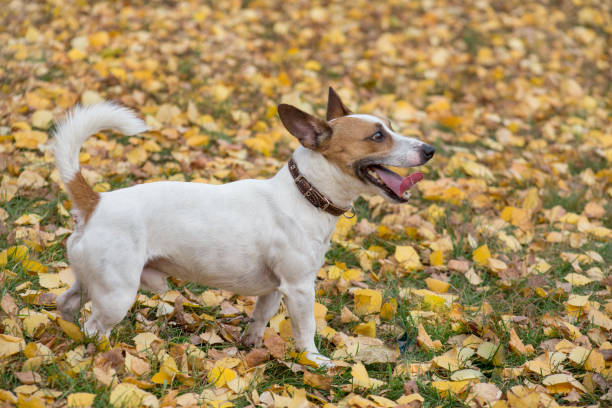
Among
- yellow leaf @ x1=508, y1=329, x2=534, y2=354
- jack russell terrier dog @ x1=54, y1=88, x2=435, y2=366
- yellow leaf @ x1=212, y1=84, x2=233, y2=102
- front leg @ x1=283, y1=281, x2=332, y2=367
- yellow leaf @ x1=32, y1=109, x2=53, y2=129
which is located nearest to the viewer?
jack russell terrier dog @ x1=54, y1=88, x2=435, y2=366

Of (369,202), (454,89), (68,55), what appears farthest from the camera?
(454,89)

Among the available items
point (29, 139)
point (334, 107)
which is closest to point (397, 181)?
point (334, 107)

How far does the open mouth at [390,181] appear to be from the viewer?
3055mm

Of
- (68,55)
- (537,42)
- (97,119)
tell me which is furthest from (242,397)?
(537,42)

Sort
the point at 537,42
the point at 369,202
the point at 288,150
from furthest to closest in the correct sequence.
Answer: the point at 537,42 < the point at 288,150 < the point at 369,202

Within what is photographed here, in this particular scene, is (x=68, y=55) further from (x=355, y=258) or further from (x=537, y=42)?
(x=537, y=42)

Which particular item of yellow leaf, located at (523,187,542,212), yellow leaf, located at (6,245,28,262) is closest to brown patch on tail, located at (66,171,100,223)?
yellow leaf, located at (6,245,28,262)

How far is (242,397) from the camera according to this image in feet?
9.18

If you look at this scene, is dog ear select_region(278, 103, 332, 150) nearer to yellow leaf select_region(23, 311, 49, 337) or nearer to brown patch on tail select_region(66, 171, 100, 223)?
brown patch on tail select_region(66, 171, 100, 223)

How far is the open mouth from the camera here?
3.05 metres

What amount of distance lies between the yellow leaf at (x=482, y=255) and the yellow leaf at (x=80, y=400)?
8.64ft

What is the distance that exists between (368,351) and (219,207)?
3.46 feet

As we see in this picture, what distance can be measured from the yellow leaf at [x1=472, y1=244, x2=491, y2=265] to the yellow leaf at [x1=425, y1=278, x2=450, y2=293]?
42 centimetres

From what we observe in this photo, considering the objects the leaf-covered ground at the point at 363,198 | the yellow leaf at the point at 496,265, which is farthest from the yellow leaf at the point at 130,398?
the yellow leaf at the point at 496,265
